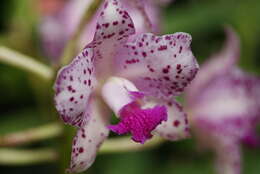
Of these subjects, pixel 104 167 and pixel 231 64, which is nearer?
pixel 231 64

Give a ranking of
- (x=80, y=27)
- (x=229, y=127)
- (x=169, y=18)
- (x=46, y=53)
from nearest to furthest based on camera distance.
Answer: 1. (x=80, y=27)
2. (x=229, y=127)
3. (x=46, y=53)
4. (x=169, y=18)

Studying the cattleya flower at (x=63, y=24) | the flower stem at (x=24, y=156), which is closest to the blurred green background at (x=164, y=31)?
the cattleya flower at (x=63, y=24)

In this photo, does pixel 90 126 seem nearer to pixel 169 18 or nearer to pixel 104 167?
pixel 104 167

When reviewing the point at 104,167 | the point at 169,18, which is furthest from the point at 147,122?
the point at 169,18

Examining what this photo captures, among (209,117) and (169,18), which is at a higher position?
(169,18)

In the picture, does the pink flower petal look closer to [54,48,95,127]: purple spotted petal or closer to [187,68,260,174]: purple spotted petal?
[54,48,95,127]: purple spotted petal

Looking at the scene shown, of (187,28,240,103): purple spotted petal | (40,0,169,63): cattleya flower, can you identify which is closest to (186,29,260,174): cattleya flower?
(187,28,240,103): purple spotted petal

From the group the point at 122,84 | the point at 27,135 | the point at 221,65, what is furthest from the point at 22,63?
the point at 221,65
